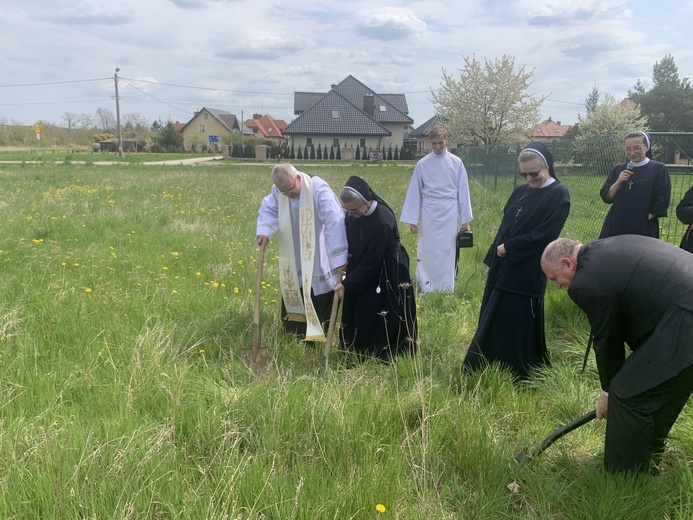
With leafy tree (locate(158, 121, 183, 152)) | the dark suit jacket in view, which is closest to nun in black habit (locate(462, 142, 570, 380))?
the dark suit jacket

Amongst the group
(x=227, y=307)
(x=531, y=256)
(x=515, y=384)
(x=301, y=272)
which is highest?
(x=531, y=256)

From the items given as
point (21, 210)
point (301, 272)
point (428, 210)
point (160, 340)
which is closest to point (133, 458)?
point (160, 340)

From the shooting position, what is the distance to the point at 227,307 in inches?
192

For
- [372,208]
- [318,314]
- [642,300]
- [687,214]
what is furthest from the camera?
[318,314]

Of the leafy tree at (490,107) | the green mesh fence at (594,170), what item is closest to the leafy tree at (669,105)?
the leafy tree at (490,107)

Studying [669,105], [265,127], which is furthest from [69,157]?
[265,127]

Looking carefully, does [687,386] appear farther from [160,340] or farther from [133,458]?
[160,340]

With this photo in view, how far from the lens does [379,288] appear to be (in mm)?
4195

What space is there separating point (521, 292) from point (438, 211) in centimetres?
274

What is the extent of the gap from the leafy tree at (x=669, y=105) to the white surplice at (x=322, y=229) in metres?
50.5

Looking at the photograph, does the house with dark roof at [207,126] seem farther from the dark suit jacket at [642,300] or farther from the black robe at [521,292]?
the dark suit jacket at [642,300]

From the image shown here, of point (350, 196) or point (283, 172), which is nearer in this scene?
point (350, 196)

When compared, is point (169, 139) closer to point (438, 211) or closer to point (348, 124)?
point (348, 124)

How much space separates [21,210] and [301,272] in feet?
23.1
